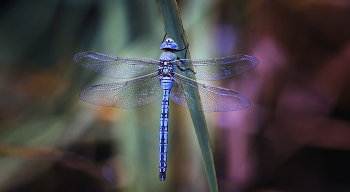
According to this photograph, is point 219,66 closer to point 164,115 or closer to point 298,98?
point 164,115

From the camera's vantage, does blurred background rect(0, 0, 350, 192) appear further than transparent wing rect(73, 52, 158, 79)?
Yes

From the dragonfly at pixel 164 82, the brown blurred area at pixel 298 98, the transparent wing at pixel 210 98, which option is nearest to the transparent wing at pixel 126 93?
the dragonfly at pixel 164 82

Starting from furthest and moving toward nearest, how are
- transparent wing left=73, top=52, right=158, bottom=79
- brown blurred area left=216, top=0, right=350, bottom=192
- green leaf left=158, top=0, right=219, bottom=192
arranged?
brown blurred area left=216, top=0, right=350, bottom=192 < transparent wing left=73, top=52, right=158, bottom=79 < green leaf left=158, top=0, right=219, bottom=192

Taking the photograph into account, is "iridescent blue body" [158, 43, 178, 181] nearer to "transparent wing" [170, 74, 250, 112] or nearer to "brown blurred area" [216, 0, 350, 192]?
"transparent wing" [170, 74, 250, 112]

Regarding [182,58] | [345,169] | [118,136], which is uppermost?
[182,58]

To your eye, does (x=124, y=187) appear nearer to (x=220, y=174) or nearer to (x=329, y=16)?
(x=220, y=174)

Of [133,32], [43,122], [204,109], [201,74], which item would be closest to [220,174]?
[204,109]

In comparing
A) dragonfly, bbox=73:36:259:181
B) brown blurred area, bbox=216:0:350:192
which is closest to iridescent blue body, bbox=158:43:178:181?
dragonfly, bbox=73:36:259:181

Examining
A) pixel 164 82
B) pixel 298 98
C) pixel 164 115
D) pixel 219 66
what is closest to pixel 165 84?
pixel 164 82
